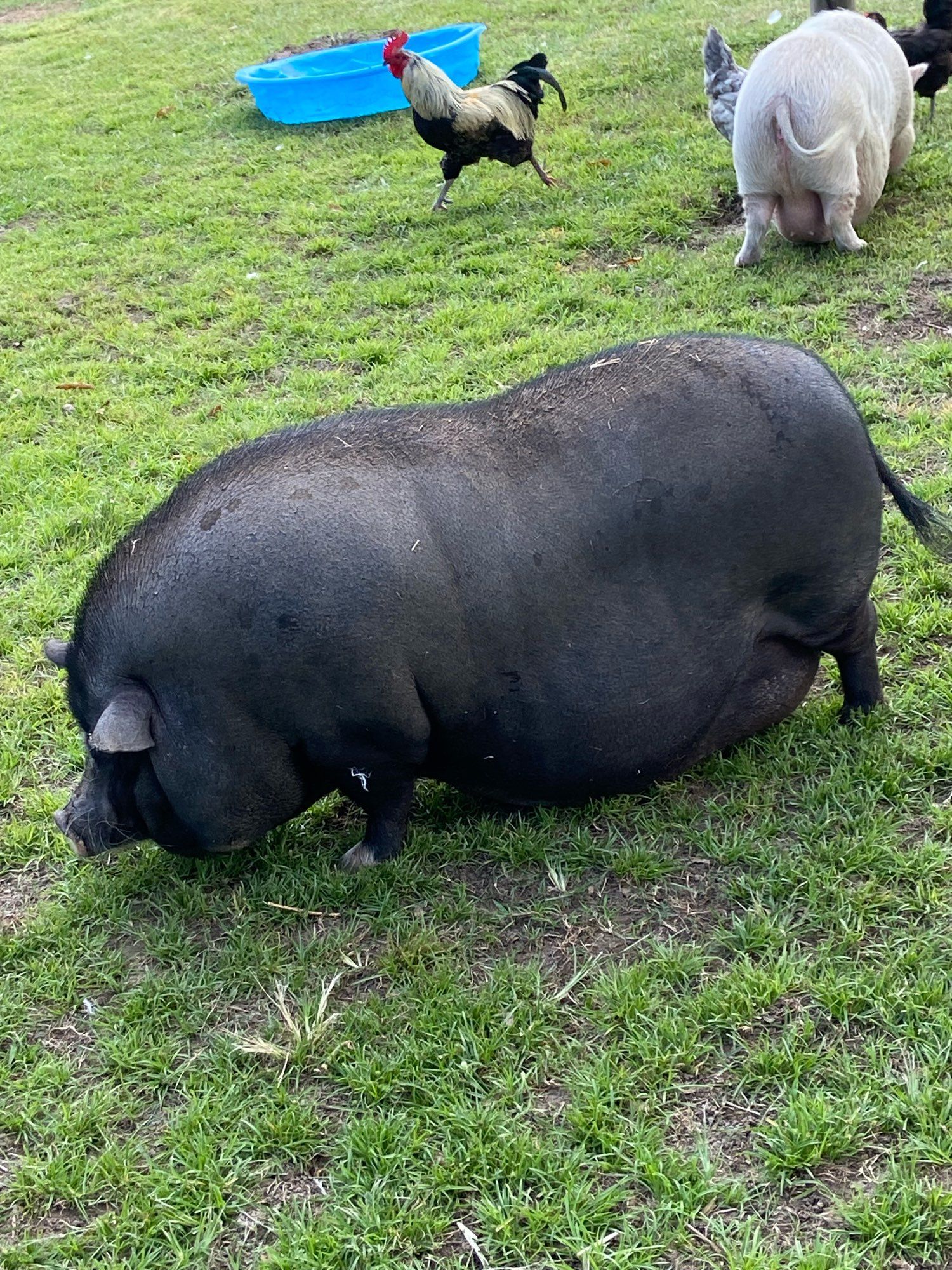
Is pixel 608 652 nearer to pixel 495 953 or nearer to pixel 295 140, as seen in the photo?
pixel 495 953

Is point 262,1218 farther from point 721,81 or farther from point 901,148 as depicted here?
point 721,81

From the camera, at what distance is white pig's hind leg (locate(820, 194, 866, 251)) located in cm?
648

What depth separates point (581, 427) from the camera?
3.22 m

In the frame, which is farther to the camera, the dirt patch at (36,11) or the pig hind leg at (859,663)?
the dirt patch at (36,11)

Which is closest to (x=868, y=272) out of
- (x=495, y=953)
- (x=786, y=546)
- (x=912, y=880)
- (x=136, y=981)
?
(x=786, y=546)

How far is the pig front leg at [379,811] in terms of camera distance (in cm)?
322

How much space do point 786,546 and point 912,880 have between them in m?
0.96

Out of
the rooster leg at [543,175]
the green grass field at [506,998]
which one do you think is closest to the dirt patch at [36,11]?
the rooster leg at [543,175]

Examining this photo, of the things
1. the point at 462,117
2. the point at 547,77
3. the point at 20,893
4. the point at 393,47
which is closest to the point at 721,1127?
the point at 20,893

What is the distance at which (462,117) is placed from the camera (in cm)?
838

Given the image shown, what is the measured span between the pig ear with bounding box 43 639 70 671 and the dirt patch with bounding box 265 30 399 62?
11512 mm

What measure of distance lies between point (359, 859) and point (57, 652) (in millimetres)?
1098

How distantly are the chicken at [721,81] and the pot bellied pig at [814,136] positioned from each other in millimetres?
1372

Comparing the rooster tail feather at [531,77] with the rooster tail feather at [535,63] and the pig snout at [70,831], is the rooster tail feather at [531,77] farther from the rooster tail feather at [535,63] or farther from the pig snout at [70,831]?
the pig snout at [70,831]
